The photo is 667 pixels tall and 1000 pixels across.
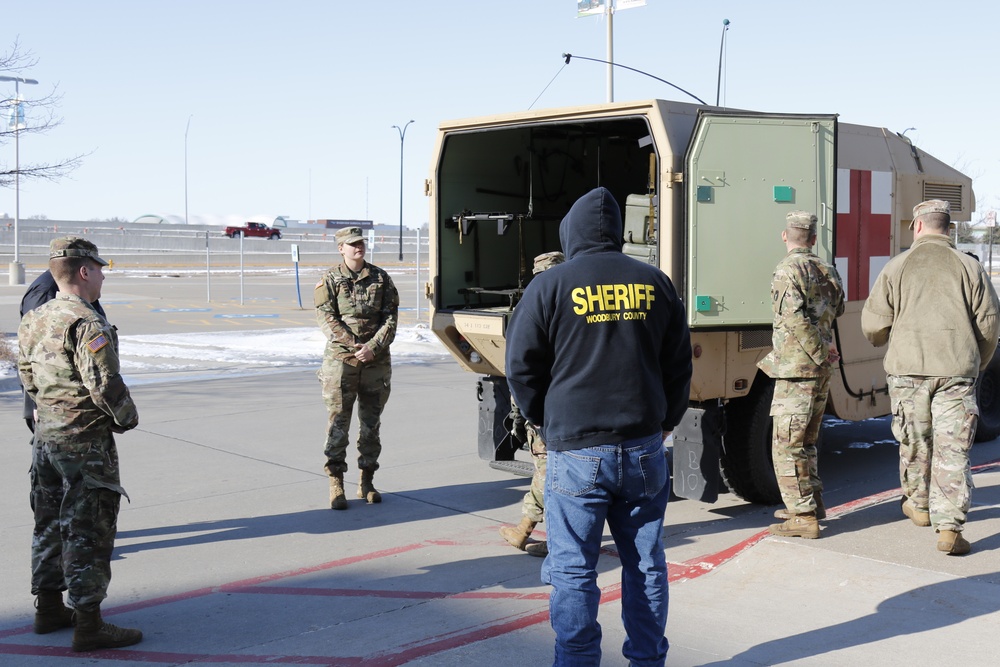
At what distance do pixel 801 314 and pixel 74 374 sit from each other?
12.3ft

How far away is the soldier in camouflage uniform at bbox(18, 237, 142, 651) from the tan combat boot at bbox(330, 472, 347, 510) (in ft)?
7.78

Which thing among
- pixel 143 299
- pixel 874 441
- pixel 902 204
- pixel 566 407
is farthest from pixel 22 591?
pixel 143 299

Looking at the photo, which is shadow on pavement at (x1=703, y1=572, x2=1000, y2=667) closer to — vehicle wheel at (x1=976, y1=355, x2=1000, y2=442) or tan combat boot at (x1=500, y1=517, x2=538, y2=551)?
tan combat boot at (x1=500, y1=517, x2=538, y2=551)

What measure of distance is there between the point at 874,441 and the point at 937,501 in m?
3.76

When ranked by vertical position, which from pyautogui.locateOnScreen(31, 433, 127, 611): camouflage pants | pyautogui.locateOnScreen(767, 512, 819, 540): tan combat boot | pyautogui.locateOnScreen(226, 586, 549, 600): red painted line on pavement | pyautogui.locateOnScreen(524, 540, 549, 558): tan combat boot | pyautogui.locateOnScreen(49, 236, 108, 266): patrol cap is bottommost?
pyautogui.locateOnScreen(226, 586, 549, 600): red painted line on pavement

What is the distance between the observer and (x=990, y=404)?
9000 millimetres

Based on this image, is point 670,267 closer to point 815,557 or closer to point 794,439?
point 794,439

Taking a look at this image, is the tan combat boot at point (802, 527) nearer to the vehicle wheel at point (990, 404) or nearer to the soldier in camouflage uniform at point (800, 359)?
the soldier in camouflage uniform at point (800, 359)

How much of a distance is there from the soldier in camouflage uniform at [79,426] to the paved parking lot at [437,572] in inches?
11.2

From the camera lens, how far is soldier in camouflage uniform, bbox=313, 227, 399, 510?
6.79m

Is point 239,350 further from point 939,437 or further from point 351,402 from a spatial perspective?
point 939,437

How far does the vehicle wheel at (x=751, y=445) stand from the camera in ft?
21.5

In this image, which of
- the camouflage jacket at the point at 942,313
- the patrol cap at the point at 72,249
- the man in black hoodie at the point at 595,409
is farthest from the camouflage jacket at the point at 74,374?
the camouflage jacket at the point at 942,313

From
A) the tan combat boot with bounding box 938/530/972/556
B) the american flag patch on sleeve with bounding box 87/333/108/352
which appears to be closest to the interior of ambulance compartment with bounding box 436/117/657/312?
the tan combat boot with bounding box 938/530/972/556
